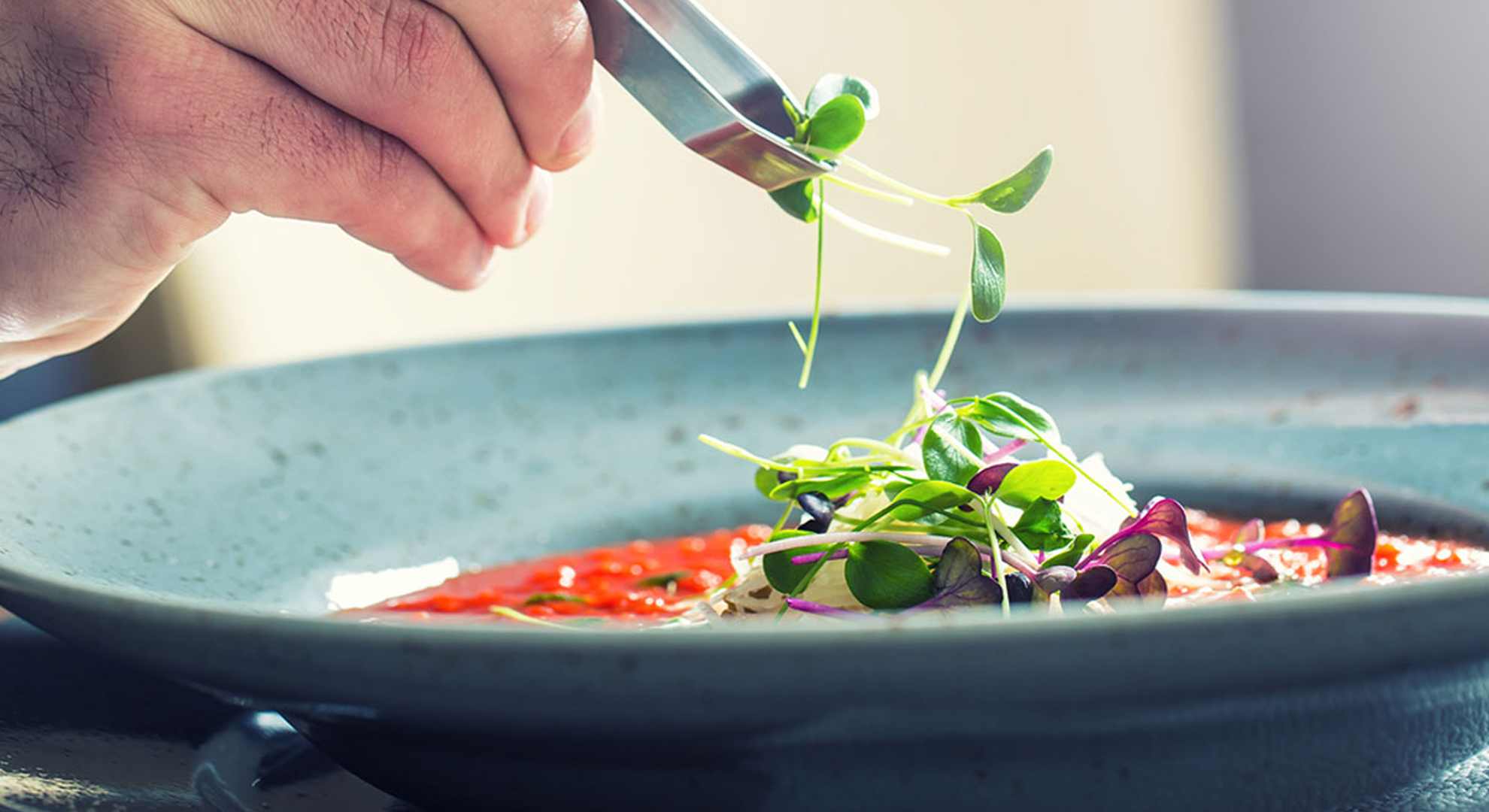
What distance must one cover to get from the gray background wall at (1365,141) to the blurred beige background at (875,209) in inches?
6.0

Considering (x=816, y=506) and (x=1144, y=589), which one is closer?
(x=1144, y=589)

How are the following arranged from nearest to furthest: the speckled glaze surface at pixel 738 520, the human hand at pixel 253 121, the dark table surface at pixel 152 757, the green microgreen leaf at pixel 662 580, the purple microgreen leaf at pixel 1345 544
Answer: the speckled glaze surface at pixel 738 520, the dark table surface at pixel 152 757, the human hand at pixel 253 121, the purple microgreen leaf at pixel 1345 544, the green microgreen leaf at pixel 662 580

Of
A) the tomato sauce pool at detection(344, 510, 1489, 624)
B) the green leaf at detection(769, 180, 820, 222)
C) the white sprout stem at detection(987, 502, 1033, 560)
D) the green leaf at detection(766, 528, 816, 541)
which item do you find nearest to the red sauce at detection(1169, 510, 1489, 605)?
the tomato sauce pool at detection(344, 510, 1489, 624)

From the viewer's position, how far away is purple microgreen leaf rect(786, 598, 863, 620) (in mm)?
715

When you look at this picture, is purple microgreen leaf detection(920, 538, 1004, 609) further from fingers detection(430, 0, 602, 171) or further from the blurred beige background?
the blurred beige background

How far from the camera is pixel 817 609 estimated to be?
0.74 meters

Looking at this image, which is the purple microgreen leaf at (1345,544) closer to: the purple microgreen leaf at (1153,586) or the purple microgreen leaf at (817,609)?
the purple microgreen leaf at (1153,586)

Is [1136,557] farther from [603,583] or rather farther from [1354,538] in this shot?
[603,583]

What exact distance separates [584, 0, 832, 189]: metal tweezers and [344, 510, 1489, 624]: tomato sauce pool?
11.0 inches

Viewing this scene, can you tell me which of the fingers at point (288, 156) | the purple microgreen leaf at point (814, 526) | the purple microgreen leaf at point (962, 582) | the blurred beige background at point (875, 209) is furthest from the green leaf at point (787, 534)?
the blurred beige background at point (875, 209)

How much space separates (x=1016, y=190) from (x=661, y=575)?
0.41 m

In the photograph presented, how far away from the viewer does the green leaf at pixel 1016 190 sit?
31.5 inches

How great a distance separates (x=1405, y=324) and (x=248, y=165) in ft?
3.32

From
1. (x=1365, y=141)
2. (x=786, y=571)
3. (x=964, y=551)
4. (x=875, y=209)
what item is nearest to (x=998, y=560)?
(x=964, y=551)
